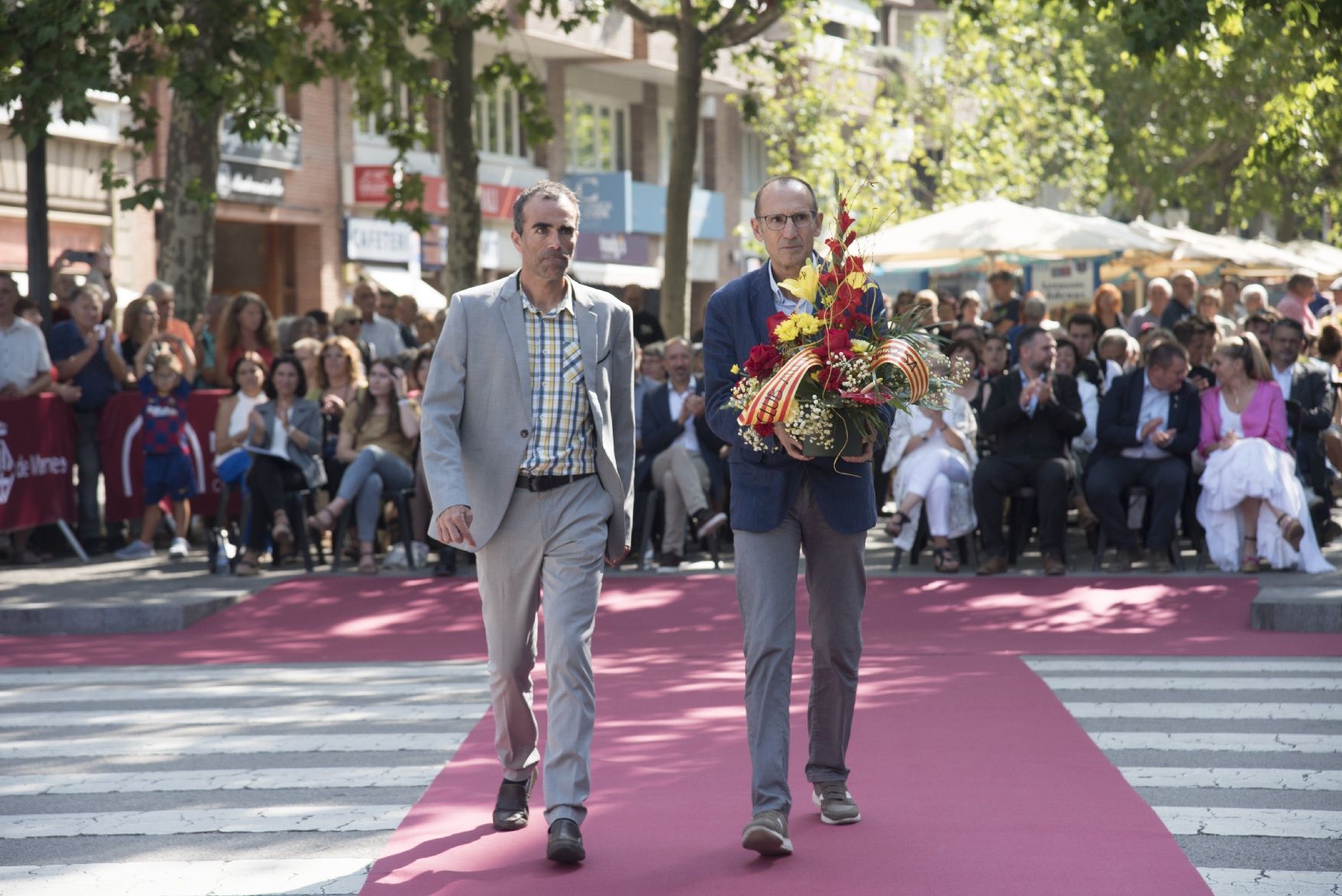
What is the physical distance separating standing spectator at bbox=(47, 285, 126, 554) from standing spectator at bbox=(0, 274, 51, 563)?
501 mm

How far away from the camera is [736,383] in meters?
6.21

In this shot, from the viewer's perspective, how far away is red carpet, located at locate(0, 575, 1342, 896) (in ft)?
19.5

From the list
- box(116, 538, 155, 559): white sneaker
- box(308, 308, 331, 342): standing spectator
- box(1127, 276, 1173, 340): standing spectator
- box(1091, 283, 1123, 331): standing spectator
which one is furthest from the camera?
box(1127, 276, 1173, 340): standing spectator

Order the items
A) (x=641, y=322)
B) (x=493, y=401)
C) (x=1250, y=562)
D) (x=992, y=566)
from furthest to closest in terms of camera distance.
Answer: (x=641, y=322)
(x=992, y=566)
(x=1250, y=562)
(x=493, y=401)

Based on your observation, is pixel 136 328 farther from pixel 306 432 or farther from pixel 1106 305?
pixel 1106 305

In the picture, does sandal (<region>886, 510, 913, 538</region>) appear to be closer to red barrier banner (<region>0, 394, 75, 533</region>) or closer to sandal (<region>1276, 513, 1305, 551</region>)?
sandal (<region>1276, 513, 1305, 551</region>)

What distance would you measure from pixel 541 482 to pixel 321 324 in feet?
41.7

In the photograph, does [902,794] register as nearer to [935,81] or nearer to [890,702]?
[890,702]

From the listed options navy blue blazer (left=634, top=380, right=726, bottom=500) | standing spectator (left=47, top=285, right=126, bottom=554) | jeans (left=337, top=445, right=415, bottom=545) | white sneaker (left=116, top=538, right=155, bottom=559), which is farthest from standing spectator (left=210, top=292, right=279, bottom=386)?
navy blue blazer (left=634, top=380, right=726, bottom=500)

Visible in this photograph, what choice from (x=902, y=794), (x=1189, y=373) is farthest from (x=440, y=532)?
(x=1189, y=373)

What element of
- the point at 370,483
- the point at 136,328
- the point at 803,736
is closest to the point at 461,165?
the point at 136,328

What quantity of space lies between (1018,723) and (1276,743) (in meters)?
1.12

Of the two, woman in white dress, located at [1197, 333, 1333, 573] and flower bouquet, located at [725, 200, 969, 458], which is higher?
flower bouquet, located at [725, 200, 969, 458]

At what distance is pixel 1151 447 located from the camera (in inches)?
558
